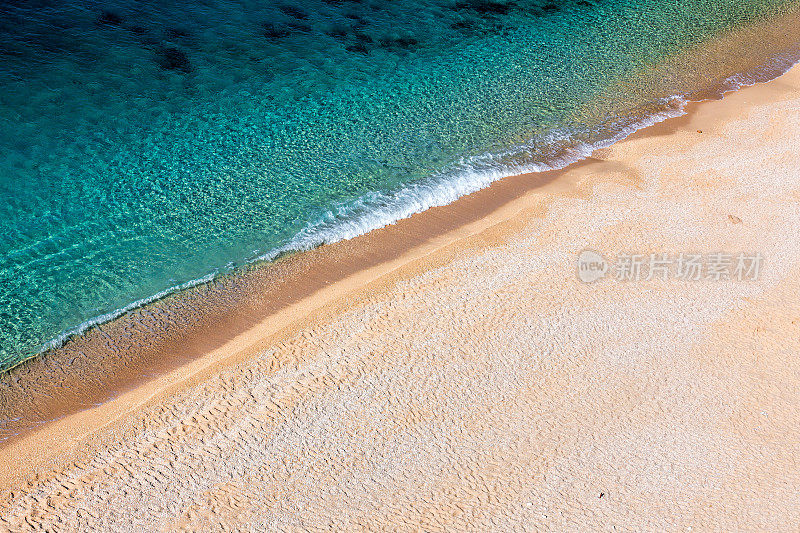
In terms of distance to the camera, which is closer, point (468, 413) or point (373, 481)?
point (373, 481)

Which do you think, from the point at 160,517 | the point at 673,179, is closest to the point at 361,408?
the point at 160,517

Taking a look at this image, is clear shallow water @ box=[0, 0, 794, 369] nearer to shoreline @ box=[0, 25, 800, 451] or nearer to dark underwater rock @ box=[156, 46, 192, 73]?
dark underwater rock @ box=[156, 46, 192, 73]

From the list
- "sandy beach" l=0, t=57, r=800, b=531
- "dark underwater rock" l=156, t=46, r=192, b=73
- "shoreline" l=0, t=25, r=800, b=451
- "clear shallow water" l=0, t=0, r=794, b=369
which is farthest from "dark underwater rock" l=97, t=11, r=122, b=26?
"sandy beach" l=0, t=57, r=800, b=531

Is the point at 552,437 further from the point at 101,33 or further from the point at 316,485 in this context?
the point at 101,33

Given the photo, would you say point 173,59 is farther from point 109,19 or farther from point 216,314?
point 216,314

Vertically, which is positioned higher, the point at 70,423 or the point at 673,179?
the point at 673,179

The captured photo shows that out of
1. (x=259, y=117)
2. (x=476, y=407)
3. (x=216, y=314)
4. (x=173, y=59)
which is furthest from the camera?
(x=173, y=59)

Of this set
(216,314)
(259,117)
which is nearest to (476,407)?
(216,314)
